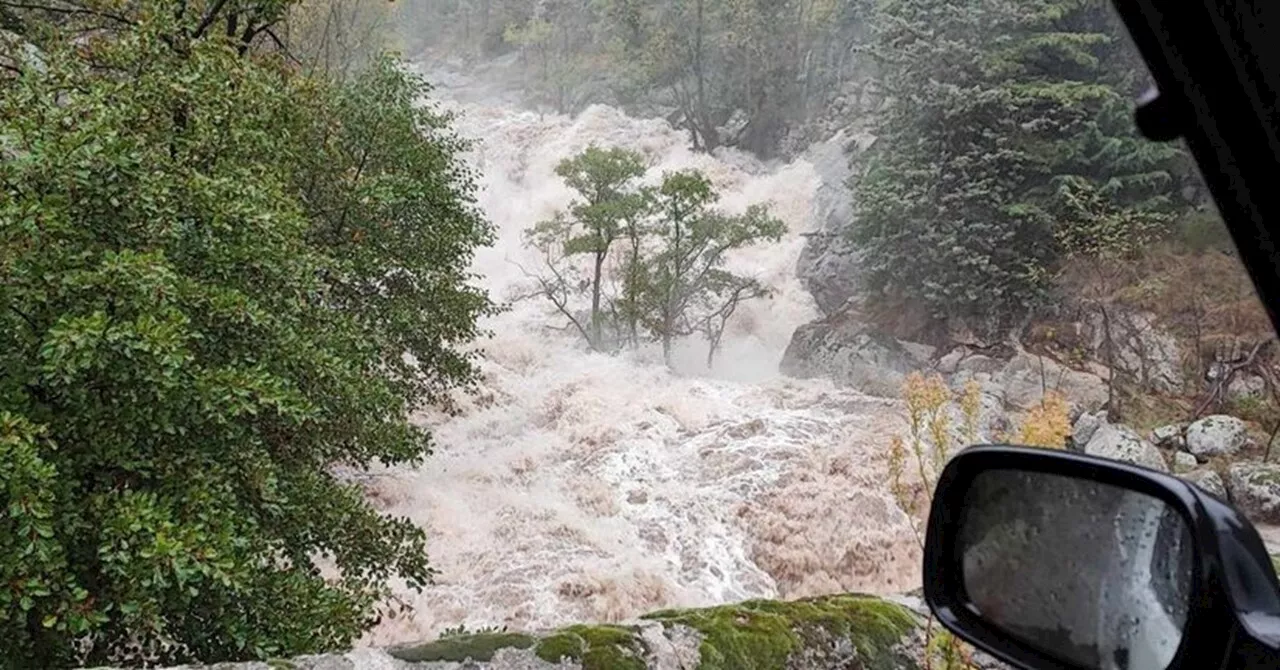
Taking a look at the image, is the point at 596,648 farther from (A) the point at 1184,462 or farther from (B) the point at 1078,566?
(A) the point at 1184,462

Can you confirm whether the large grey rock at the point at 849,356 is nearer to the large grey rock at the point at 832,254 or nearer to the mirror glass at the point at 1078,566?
the large grey rock at the point at 832,254

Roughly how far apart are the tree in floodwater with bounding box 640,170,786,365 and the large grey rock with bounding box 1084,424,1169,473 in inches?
261

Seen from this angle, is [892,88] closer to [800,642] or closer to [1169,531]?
[800,642]

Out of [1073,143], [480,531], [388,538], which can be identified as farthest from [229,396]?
[1073,143]

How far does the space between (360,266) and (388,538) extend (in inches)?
74.1

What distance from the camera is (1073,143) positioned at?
39.7 ft

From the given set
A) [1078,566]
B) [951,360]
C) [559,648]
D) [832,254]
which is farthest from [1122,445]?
[1078,566]

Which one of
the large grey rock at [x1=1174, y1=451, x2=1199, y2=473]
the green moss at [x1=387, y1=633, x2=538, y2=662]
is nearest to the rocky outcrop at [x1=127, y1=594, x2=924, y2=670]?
the green moss at [x1=387, y1=633, x2=538, y2=662]

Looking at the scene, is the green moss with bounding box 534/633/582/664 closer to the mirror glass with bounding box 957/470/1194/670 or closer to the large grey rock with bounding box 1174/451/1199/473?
the mirror glass with bounding box 957/470/1194/670

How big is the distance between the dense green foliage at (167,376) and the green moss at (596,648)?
118 cm

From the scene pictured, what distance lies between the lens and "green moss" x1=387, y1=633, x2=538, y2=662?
2246 mm

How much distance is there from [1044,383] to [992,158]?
370 cm

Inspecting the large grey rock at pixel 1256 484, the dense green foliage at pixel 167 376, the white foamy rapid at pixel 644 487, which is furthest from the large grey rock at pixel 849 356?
the dense green foliage at pixel 167 376

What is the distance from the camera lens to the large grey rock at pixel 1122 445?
8.77 meters
